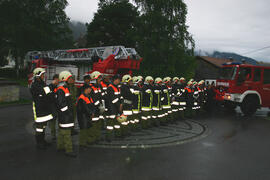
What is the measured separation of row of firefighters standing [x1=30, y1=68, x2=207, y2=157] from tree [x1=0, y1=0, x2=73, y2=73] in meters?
28.9

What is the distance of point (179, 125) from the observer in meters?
8.58

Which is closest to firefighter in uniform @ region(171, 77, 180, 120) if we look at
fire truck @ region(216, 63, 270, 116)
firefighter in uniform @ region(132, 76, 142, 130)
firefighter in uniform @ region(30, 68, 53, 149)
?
firefighter in uniform @ region(132, 76, 142, 130)

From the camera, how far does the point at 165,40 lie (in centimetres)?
2366

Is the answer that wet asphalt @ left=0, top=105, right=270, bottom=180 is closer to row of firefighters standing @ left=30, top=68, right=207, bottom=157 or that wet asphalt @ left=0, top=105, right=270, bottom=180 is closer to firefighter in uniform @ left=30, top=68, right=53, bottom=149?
row of firefighters standing @ left=30, top=68, right=207, bottom=157

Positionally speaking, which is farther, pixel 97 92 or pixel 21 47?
pixel 21 47

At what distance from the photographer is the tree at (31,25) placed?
103 ft

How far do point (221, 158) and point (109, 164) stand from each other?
8.90 ft

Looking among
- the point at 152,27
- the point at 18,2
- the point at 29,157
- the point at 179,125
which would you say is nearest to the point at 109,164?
the point at 29,157

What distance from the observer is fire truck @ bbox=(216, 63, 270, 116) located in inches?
429

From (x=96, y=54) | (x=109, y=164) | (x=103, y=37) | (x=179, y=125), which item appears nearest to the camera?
(x=109, y=164)

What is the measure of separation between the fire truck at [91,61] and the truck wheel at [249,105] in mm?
6106

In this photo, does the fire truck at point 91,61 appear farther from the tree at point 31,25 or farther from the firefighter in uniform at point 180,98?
the tree at point 31,25

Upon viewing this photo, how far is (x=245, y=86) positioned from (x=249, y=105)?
110 cm

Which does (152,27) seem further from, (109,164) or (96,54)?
(109,164)
